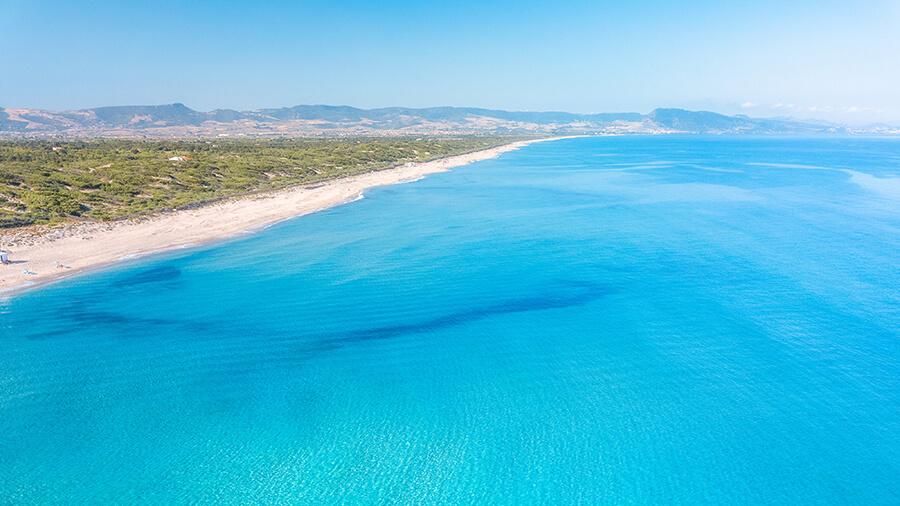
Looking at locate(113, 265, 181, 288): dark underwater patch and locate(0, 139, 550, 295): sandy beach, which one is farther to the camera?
locate(0, 139, 550, 295): sandy beach

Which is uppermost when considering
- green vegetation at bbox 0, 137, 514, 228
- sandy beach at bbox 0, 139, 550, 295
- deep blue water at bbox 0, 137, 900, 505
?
green vegetation at bbox 0, 137, 514, 228

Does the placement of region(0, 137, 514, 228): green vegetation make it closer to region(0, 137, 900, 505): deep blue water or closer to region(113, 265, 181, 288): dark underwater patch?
region(113, 265, 181, 288): dark underwater patch

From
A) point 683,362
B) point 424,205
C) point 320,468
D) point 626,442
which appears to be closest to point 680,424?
point 626,442

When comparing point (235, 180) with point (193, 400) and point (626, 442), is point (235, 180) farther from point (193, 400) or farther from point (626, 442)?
point (626, 442)

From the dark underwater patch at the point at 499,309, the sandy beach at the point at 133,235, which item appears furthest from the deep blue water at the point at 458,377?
the sandy beach at the point at 133,235

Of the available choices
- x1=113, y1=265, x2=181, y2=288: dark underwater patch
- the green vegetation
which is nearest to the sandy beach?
the green vegetation

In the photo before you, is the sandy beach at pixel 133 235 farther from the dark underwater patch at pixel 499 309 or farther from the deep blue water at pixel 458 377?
the dark underwater patch at pixel 499 309
